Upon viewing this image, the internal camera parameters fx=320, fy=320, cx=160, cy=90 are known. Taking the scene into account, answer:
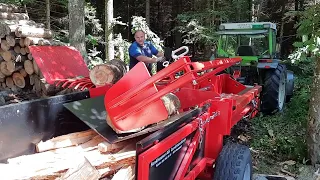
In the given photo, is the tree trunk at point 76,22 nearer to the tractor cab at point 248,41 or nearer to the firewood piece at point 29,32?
the firewood piece at point 29,32

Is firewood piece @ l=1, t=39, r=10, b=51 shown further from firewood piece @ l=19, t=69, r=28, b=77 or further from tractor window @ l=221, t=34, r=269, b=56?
tractor window @ l=221, t=34, r=269, b=56

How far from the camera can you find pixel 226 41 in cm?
788

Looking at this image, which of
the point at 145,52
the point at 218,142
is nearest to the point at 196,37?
the point at 145,52

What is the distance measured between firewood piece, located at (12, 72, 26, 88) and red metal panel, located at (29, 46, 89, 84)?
36.7 inches

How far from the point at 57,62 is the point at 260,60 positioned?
4174 mm

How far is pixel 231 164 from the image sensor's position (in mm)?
2908

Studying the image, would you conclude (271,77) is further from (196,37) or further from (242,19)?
(242,19)

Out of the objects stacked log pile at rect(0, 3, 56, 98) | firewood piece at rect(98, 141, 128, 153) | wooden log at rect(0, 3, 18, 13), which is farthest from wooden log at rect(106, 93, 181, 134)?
wooden log at rect(0, 3, 18, 13)

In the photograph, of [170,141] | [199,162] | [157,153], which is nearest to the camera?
[157,153]

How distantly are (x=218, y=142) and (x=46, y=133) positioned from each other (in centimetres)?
166

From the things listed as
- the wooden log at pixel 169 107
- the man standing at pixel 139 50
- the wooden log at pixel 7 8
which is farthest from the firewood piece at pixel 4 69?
the wooden log at pixel 169 107

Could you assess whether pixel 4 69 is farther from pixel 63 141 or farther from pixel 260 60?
pixel 260 60

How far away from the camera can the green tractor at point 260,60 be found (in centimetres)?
650

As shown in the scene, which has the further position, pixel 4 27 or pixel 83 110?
pixel 4 27
